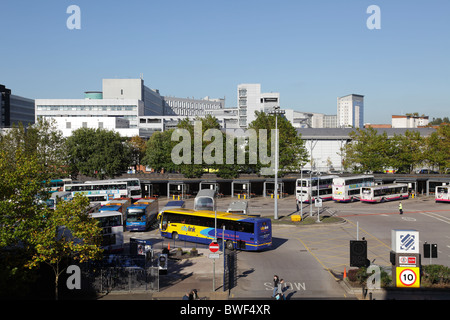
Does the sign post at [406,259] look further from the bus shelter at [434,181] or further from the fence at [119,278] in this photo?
the bus shelter at [434,181]

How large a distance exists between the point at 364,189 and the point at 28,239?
2144 inches

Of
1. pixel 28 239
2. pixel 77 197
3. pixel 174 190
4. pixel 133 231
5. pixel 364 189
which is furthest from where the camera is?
pixel 174 190

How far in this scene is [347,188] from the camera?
2542 inches

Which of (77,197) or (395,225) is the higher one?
(77,197)

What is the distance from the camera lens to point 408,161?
7950 cm

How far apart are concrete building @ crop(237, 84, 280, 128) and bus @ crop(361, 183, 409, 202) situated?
333 ft

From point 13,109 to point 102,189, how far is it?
128 metres

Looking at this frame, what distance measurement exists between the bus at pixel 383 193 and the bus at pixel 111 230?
42750 mm

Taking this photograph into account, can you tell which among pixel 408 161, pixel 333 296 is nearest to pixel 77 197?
pixel 333 296

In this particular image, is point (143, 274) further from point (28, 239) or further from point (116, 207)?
point (116, 207)

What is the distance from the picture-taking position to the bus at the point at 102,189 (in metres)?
59.2

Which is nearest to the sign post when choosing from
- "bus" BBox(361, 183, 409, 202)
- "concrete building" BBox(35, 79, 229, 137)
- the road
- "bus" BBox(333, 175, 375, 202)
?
the road

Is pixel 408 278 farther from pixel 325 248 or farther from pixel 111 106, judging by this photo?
pixel 111 106

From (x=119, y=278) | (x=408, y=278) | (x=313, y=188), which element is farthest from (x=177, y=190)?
(x=408, y=278)
